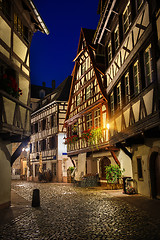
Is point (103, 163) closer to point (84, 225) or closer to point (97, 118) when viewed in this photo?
point (97, 118)

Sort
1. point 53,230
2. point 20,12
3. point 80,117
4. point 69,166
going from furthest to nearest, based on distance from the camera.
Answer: point 69,166
point 80,117
point 20,12
point 53,230

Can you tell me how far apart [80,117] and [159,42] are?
13.5 meters

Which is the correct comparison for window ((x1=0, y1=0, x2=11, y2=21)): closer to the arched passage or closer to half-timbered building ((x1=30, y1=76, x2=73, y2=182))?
the arched passage

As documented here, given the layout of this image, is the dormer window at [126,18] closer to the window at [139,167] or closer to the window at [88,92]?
the window at [139,167]

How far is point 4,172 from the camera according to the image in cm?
992

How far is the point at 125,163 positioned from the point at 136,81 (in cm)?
600

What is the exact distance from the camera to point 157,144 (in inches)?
378

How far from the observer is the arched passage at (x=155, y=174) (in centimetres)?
1023

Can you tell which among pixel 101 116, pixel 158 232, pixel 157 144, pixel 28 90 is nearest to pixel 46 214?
pixel 158 232

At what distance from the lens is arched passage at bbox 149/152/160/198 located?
1023 cm

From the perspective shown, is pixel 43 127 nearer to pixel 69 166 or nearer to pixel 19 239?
pixel 69 166

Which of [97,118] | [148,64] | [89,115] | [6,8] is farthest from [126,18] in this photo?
[89,115]

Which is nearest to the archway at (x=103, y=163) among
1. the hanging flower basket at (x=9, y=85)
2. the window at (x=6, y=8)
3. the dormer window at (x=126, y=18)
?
the dormer window at (x=126, y=18)

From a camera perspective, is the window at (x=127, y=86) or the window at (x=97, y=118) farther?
the window at (x=97, y=118)
